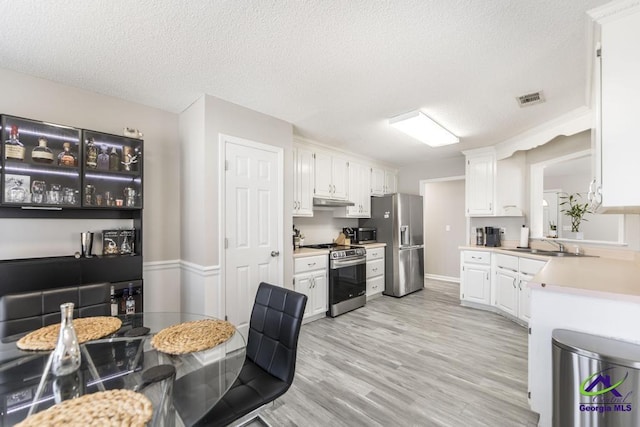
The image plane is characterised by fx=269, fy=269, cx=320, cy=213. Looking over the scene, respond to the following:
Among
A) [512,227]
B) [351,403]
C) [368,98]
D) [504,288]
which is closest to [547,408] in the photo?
[351,403]

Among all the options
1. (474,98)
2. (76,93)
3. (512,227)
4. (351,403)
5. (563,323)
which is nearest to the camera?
(563,323)

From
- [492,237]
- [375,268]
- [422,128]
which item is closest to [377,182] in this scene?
[375,268]

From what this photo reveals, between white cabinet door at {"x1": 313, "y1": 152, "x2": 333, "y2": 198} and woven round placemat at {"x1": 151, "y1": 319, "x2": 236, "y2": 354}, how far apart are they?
8.90 ft

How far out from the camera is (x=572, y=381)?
1.31 metres

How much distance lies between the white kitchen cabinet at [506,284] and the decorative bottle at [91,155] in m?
4.71

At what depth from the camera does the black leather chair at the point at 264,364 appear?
124cm

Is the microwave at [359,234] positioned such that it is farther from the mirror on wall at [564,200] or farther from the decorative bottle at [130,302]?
the decorative bottle at [130,302]

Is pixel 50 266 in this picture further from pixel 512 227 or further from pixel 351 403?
pixel 512 227

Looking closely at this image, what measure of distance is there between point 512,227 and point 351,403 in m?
3.73

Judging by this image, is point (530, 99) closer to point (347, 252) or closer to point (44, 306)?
point (347, 252)

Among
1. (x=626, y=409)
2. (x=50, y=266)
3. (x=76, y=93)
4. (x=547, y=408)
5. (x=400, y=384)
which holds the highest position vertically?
(x=76, y=93)

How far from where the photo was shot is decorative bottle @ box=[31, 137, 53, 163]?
2020 mm

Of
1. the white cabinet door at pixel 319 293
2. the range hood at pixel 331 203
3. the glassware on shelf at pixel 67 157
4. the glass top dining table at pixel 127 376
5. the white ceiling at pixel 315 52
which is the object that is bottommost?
the white cabinet door at pixel 319 293

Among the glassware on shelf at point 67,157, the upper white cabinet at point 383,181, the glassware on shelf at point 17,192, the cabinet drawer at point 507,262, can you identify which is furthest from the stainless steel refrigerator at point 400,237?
the glassware on shelf at point 17,192
